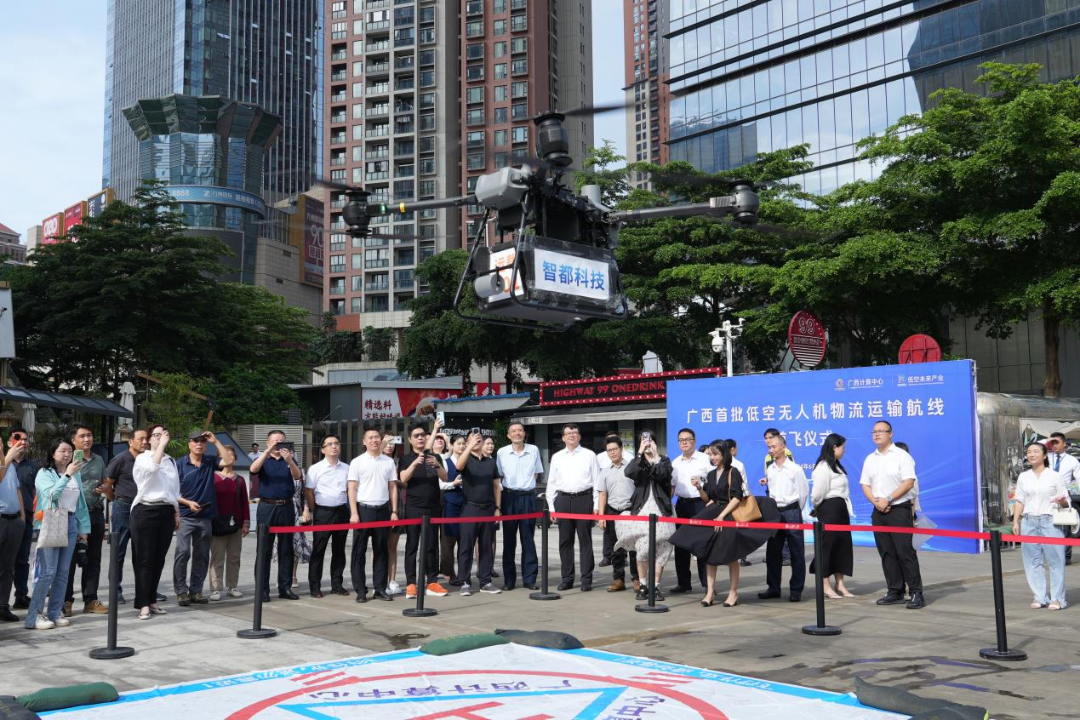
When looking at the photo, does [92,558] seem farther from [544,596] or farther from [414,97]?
[414,97]

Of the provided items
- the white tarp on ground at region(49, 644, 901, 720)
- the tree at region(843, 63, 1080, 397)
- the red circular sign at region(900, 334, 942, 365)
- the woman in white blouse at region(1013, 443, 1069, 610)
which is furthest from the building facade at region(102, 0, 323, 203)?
the white tarp on ground at region(49, 644, 901, 720)

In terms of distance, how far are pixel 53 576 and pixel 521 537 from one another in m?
5.07

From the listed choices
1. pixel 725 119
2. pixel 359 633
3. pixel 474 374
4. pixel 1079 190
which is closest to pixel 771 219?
pixel 1079 190

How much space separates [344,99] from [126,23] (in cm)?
7191

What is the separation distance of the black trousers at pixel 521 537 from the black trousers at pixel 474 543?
0.59 ft

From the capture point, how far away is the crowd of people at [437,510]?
356 inches

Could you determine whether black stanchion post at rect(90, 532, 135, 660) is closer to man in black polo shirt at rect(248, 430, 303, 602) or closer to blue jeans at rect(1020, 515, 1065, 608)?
man in black polo shirt at rect(248, 430, 303, 602)

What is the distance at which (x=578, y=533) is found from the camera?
11.0 metres

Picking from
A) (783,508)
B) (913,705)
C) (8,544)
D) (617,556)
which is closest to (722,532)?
(783,508)

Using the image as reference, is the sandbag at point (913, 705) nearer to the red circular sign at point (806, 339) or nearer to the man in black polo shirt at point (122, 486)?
the man in black polo shirt at point (122, 486)

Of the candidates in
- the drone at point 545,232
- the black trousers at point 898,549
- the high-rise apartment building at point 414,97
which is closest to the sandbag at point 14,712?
the drone at point 545,232

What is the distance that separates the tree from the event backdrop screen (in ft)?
29.2

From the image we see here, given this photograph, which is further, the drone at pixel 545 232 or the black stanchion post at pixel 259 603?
the drone at pixel 545 232

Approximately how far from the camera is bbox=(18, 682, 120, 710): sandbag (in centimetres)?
570
